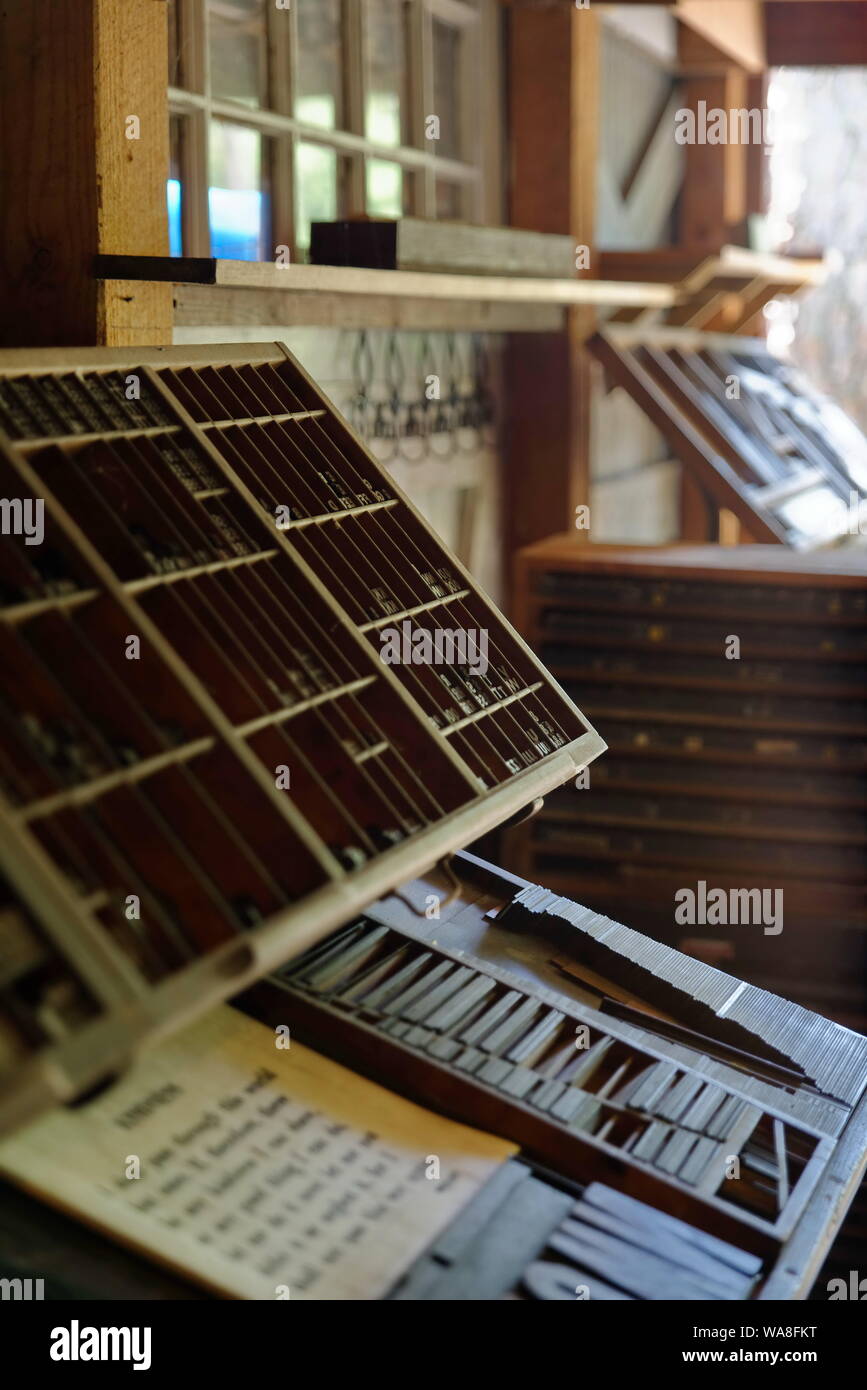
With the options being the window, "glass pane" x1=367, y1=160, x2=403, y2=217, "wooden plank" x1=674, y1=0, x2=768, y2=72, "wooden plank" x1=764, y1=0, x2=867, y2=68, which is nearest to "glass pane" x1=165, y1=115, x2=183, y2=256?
the window

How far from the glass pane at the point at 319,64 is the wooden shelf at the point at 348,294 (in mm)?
591

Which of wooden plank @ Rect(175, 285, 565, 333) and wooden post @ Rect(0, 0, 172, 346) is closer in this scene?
wooden post @ Rect(0, 0, 172, 346)

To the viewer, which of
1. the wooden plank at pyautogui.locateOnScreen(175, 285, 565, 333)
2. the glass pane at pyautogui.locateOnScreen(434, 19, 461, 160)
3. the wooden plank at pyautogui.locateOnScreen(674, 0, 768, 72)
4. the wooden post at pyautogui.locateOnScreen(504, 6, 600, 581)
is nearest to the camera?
the wooden plank at pyautogui.locateOnScreen(175, 285, 565, 333)

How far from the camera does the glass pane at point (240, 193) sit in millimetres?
3602

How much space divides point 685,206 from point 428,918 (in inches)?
216

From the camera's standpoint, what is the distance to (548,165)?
5039 millimetres

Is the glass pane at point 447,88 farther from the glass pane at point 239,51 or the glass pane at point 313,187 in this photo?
the glass pane at point 239,51

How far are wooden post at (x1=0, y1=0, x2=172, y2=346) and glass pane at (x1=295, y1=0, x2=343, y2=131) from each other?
1.49m

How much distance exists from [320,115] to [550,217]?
123cm

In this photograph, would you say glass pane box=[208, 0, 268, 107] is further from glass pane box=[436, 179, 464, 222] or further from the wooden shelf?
glass pane box=[436, 179, 464, 222]

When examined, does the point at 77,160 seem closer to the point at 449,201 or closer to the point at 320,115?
the point at 320,115

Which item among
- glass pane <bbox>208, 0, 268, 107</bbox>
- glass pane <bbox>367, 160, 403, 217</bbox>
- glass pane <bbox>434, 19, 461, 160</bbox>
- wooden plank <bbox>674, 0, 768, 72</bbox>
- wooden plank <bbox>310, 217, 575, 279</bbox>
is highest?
wooden plank <bbox>674, 0, 768, 72</bbox>

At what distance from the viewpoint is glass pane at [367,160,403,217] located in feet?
14.0

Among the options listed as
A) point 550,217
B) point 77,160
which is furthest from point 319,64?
point 77,160
